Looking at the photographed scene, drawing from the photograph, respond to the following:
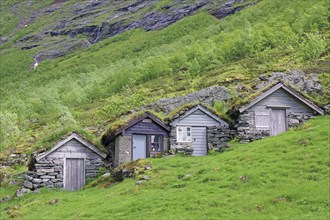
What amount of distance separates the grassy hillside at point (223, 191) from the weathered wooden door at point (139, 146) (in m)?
5.33

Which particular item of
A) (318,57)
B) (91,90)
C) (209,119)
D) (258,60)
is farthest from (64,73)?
(209,119)

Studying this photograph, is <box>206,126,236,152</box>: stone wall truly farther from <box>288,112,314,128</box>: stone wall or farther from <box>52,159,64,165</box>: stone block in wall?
<box>52,159,64,165</box>: stone block in wall

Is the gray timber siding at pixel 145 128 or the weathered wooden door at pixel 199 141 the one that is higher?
the gray timber siding at pixel 145 128

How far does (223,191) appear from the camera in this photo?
2878 cm

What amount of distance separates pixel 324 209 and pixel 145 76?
4566 inches

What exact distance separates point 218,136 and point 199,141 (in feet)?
5.49

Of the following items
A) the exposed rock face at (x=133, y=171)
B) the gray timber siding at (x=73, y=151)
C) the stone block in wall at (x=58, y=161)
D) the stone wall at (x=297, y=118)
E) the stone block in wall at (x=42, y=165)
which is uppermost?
the stone wall at (x=297, y=118)

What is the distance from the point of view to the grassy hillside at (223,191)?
25808mm

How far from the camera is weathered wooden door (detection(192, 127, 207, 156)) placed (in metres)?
45.1

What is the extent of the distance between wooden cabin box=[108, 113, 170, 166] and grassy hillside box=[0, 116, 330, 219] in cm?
515

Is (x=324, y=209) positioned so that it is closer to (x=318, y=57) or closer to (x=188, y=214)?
(x=188, y=214)

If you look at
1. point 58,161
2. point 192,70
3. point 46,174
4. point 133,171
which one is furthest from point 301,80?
point 192,70

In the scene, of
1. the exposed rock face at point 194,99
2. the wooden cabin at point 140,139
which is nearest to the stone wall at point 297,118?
the wooden cabin at point 140,139

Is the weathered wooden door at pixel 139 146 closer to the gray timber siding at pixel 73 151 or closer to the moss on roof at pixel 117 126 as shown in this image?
the moss on roof at pixel 117 126
